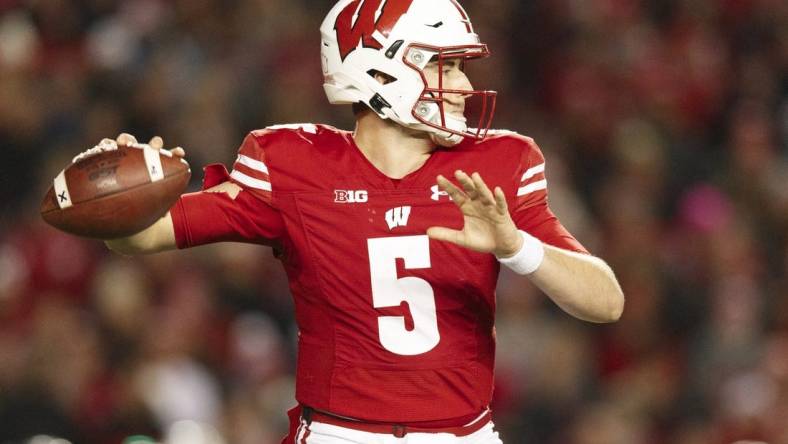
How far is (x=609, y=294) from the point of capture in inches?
136

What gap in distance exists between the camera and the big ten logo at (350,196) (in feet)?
11.7

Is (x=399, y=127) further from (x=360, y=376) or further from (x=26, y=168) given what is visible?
(x=26, y=168)

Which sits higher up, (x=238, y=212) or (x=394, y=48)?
(x=394, y=48)

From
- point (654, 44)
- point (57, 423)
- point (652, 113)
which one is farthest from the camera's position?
point (654, 44)

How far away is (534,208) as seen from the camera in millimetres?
3590

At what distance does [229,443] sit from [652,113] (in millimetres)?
3233

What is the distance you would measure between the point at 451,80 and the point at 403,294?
597 millimetres

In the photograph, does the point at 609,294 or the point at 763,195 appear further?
the point at 763,195

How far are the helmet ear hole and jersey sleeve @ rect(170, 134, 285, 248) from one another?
0.36 m

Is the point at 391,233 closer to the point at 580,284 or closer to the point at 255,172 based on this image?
the point at 255,172

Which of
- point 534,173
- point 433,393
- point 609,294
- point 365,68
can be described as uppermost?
point 365,68

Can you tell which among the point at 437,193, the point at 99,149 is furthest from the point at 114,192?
the point at 437,193

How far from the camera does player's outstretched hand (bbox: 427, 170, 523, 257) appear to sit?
3191mm

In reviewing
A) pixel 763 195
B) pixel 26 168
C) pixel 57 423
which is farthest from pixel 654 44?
pixel 57 423
